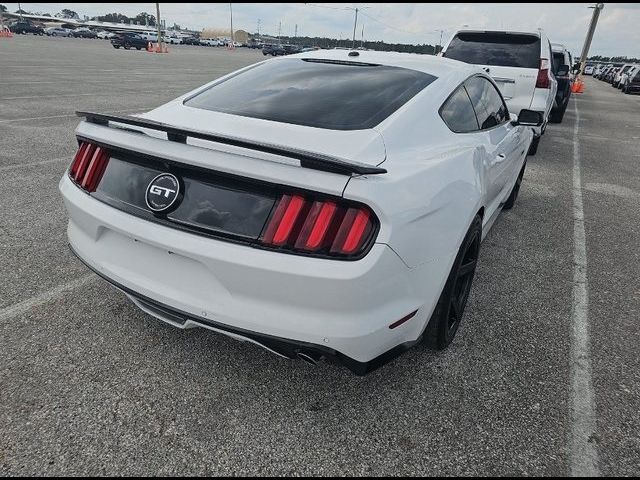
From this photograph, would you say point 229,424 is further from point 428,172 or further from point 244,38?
point 244,38

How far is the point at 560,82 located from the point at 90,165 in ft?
40.2

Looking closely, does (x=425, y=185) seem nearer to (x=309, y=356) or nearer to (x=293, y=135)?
(x=293, y=135)

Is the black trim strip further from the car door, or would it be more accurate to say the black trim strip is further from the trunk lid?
the car door

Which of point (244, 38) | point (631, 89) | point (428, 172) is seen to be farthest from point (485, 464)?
point (244, 38)

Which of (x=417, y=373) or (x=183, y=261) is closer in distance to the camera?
(x=183, y=261)

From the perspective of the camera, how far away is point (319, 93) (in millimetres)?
2703

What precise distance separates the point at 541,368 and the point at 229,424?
1.71 meters

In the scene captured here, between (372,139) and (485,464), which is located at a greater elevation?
(372,139)

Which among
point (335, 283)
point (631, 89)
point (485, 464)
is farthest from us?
point (631, 89)

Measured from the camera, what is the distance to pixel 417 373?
2510mm

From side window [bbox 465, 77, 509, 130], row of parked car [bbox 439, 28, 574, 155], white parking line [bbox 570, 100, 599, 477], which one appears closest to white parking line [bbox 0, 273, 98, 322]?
side window [bbox 465, 77, 509, 130]

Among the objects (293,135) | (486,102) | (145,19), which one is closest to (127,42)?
(486,102)

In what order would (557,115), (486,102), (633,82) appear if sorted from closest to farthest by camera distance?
(486,102)
(557,115)
(633,82)

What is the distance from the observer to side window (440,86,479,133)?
2.73 metres
